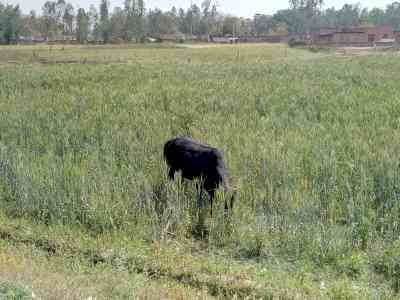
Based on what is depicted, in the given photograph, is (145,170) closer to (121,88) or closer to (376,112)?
(376,112)

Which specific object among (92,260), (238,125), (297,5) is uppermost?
(297,5)

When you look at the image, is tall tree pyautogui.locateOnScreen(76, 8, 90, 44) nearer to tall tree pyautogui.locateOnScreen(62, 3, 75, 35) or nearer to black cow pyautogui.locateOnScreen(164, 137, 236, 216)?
tall tree pyautogui.locateOnScreen(62, 3, 75, 35)

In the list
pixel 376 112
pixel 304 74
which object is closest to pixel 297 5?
pixel 304 74

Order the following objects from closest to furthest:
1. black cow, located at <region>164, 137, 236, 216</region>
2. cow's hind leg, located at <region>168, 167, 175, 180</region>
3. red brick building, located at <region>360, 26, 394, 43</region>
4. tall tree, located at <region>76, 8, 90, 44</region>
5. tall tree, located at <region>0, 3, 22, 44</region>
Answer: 1. black cow, located at <region>164, 137, 236, 216</region>
2. cow's hind leg, located at <region>168, 167, 175, 180</region>
3. tall tree, located at <region>0, 3, 22, 44</region>
4. red brick building, located at <region>360, 26, 394, 43</region>
5. tall tree, located at <region>76, 8, 90, 44</region>

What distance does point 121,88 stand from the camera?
Result: 17.0 meters

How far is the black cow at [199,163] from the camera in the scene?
19.1 feet

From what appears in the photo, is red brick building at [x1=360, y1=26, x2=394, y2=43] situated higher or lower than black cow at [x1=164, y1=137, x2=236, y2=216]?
higher

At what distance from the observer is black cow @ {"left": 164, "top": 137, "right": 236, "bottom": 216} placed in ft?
19.1

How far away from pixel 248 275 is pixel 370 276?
112cm

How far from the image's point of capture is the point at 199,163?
238 inches

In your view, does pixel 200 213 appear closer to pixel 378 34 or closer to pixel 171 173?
pixel 171 173

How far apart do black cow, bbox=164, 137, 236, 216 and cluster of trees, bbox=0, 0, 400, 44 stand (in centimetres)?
7902

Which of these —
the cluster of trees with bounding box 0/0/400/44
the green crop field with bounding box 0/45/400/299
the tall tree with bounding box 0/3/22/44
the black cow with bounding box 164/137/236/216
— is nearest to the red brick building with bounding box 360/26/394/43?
the cluster of trees with bounding box 0/0/400/44

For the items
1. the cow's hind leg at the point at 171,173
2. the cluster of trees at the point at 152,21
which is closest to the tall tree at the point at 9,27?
the cluster of trees at the point at 152,21
